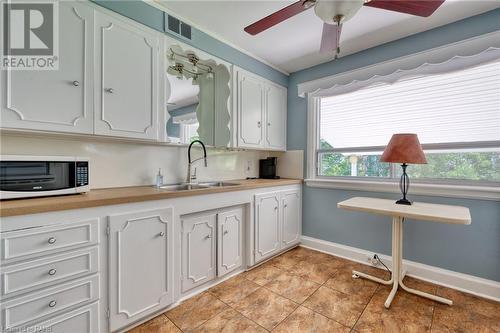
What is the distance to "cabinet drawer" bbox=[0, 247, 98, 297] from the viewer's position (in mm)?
1044

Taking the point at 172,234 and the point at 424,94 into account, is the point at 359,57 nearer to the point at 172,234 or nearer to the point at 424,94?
the point at 424,94

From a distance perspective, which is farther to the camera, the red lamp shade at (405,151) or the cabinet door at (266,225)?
the cabinet door at (266,225)

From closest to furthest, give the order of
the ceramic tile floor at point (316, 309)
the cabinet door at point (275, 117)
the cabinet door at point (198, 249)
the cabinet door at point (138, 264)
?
the cabinet door at point (138, 264) → the ceramic tile floor at point (316, 309) → the cabinet door at point (198, 249) → the cabinet door at point (275, 117)

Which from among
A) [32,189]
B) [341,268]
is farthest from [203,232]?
[341,268]

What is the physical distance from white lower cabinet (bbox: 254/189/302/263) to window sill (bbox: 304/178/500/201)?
0.46 metres

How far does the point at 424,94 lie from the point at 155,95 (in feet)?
8.36

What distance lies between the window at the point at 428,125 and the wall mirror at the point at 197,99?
137 cm

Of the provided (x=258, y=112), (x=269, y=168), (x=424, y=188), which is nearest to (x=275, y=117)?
(x=258, y=112)

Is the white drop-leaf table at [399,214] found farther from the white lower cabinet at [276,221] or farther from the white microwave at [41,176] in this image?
the white microwave at [41,176]

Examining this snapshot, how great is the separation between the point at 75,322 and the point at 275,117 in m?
2.70

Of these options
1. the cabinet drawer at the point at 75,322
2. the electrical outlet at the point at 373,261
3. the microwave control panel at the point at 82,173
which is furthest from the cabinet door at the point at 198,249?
the electrical outlet at the point at 373,261

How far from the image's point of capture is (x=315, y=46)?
2.47m

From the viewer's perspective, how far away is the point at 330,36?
1553 millimetres

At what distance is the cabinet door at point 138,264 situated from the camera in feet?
4.52
